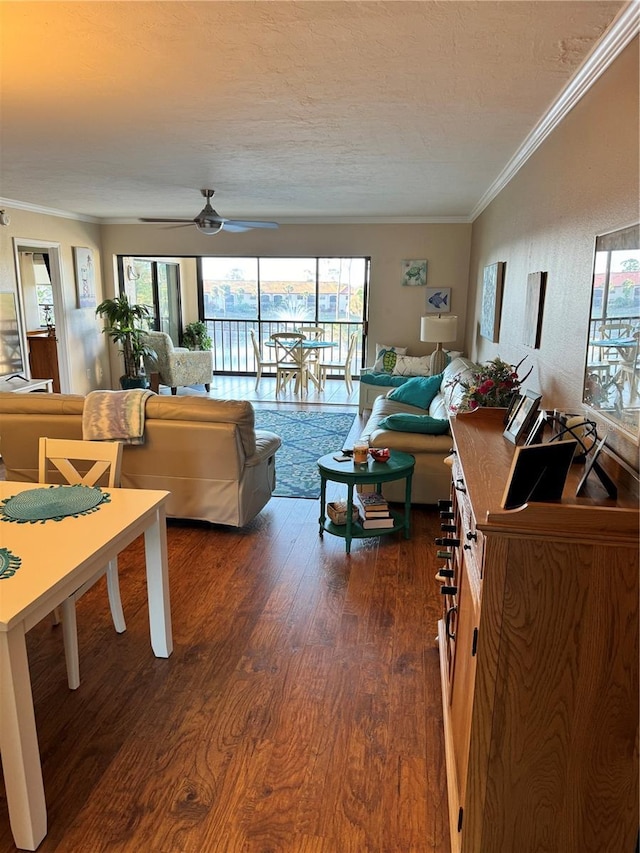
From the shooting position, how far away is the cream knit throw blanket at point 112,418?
337 cm

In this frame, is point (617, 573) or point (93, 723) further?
point (93, 723)

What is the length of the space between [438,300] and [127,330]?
4.09m

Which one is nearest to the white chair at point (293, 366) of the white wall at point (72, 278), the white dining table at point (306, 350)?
the white dining table at point (306, 350)

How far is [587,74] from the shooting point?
2211 millimetres

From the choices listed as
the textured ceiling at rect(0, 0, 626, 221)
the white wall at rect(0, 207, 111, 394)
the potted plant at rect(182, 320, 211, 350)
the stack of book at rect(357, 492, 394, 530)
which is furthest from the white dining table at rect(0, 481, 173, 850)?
the potted plant at rect(182, 320, 211, 350)

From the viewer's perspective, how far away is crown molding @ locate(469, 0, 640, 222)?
1.78 metres

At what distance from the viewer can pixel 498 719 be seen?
1.33 meters

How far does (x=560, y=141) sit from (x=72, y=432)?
10.2 feet

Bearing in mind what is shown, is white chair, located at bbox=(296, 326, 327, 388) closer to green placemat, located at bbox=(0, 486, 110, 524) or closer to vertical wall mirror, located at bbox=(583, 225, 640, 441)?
green placemat, located at bbox=(0, 486, 110, 524)

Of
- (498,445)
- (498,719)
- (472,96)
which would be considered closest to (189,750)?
(498,719)

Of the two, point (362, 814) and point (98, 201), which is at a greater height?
point (98, 201)

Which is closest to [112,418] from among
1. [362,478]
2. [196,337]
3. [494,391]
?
[362,478]

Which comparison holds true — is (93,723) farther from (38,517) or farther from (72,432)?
(72,432)

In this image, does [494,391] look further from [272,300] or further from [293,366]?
[272,300]
